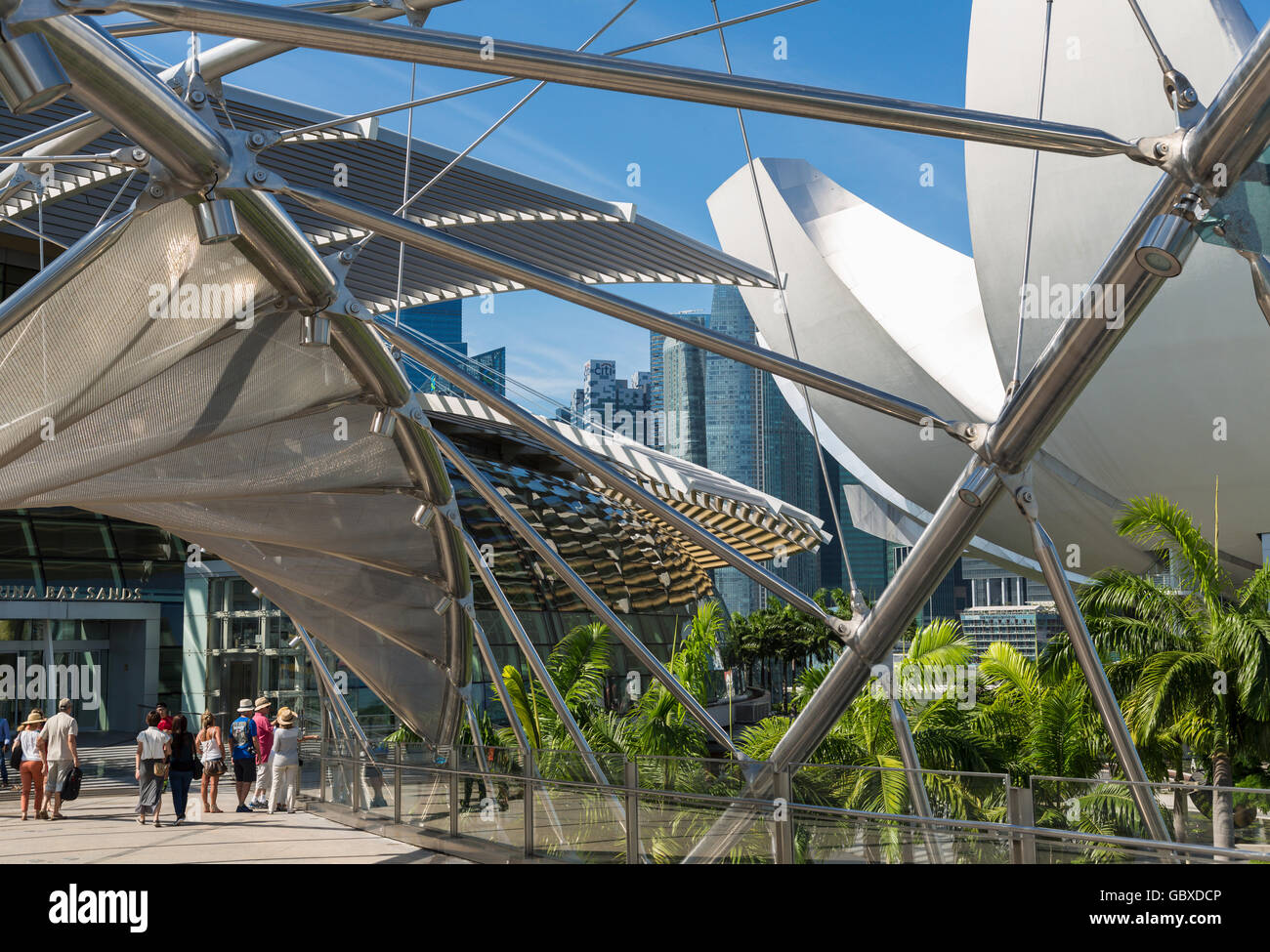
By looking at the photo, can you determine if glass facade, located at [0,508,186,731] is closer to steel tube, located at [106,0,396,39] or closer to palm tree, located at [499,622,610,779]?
palm tree, located at [499,622,610,779]

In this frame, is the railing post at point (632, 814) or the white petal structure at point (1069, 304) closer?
the railing post at point (632, 814)

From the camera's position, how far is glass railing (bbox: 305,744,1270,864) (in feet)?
23.2

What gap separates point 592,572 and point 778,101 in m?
35.9

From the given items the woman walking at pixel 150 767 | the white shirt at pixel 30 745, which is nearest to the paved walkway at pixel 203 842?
the woman walking at pixel 150 767

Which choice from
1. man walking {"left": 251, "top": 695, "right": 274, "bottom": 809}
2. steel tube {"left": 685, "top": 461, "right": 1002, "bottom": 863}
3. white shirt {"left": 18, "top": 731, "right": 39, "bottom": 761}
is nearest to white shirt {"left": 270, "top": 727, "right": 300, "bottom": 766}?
man walking {"left": 251, "top": 695, "right": 274, "bottom": 809}

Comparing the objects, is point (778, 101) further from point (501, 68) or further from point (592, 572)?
point (592, 572)

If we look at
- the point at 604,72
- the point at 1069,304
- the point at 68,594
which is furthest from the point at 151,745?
the point at 1069,304

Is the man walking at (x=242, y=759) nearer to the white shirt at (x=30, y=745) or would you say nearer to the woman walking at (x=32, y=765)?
the woman walking at (x=32, y=765)

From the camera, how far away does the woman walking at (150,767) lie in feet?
52.9

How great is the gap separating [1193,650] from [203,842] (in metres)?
12.6

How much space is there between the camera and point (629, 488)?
10188mm
